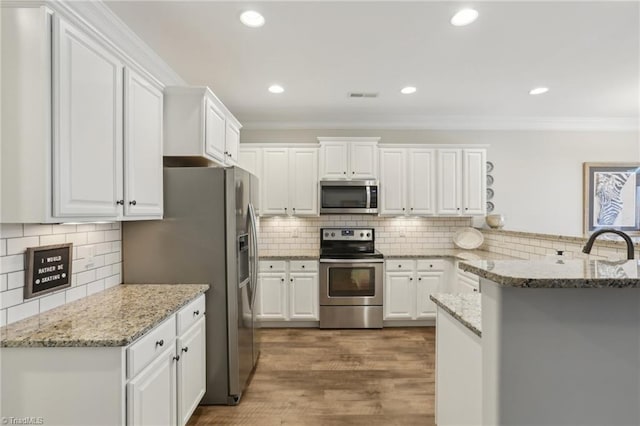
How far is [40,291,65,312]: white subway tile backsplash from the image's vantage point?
5.15ft

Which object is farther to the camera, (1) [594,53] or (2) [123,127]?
(1) [594,53]

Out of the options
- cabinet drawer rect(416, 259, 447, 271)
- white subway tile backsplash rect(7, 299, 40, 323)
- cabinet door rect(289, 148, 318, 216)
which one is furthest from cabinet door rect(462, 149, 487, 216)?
white subway tile backsplash rect(7, 299, 40, 323)

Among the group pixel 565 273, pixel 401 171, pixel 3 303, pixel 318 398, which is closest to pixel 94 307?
pixel 3 303

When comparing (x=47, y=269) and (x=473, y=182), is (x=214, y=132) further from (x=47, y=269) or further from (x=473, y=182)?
(x=473, y=182)

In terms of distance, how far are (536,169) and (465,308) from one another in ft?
12.9

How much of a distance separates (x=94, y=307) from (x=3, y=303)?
0.37 meters

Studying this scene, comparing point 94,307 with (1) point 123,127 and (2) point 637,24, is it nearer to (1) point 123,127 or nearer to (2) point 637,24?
(1) point 123,127

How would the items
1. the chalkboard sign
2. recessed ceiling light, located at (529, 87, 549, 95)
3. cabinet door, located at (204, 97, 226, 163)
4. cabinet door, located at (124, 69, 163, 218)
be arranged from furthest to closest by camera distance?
1. recessed ceiling light, located at (529, 87, 549, 95)
2. cabinet door, located at (204, 97, 226, 163)
3. cabinet door, located at (124, 69, 163, 218)
4. the chalkboard sign

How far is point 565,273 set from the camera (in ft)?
3.05

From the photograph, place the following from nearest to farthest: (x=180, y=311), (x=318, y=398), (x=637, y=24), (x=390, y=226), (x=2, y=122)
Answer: (x=2, y=122)
(x=180, y=311)
(x=637, y=24)
(x=318, y=398)
(x=390, y=226)

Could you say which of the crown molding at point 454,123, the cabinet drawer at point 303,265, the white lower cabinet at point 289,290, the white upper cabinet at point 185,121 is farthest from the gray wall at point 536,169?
the white upper cabinet at point 185,121

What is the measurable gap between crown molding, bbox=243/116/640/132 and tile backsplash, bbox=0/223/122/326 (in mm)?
2696

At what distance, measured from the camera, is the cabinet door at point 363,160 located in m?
3.85

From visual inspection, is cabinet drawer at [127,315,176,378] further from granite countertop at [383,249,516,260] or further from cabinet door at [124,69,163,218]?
granite countertop at [383,249,516,260]
